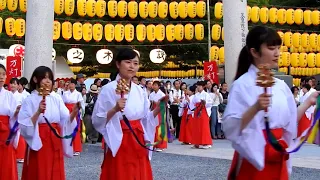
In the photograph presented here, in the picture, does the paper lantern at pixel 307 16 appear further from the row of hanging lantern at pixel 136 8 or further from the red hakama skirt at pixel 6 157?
the red hakama skirt at pixel 6 157

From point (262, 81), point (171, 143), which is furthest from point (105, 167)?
point (171, 143)

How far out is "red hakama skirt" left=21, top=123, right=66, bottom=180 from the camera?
6.24 m

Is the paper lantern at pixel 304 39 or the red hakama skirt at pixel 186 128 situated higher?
the paper lantern at pixel 304 39

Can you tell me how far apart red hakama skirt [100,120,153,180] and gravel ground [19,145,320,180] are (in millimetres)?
3586

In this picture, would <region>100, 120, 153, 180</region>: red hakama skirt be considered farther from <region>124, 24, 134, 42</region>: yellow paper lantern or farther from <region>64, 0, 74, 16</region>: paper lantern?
<region>124, 24, 134, 42</region>: yellow paper lantern

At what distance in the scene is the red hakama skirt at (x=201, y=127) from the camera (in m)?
14.6

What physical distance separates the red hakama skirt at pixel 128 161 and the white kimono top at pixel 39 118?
977 mm

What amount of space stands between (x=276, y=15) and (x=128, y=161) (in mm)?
20910

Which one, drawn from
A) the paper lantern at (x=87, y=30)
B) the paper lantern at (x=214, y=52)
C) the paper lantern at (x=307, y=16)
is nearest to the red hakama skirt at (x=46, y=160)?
the paper lantern at (x=87, y=30)

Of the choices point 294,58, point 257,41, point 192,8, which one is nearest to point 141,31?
point 192,8

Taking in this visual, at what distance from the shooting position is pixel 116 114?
5.57 metres

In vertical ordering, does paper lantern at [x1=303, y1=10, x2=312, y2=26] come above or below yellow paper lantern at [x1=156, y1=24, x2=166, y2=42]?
above

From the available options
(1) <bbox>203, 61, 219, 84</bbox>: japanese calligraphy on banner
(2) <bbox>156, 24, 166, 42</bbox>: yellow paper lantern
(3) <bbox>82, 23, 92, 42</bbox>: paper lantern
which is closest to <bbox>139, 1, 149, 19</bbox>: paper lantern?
(2) <bbox>156, 24, 166, 42</bbox>: yellow paper lantern

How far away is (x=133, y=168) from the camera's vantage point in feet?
18.1
